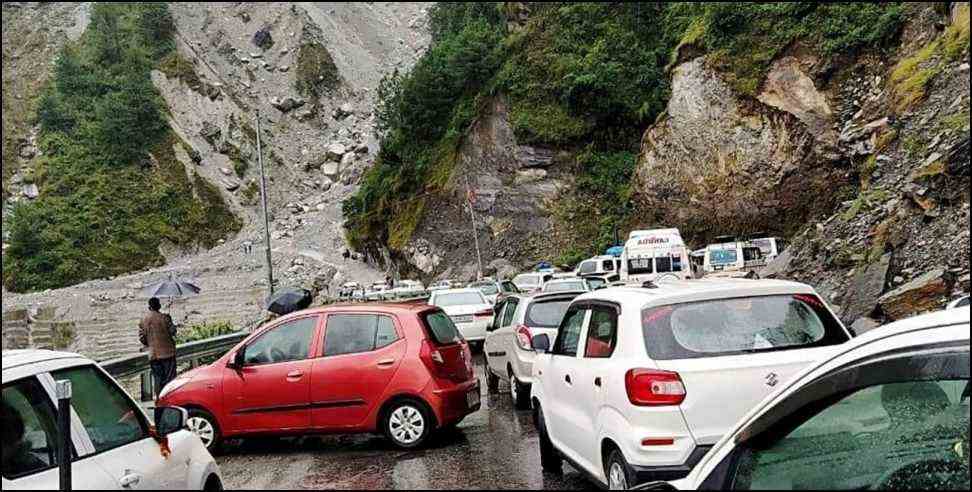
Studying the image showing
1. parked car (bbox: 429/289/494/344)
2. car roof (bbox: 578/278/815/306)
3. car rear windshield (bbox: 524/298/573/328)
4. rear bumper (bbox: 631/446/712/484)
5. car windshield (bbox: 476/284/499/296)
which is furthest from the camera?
car windshield (bbox: 476/284/499/296)

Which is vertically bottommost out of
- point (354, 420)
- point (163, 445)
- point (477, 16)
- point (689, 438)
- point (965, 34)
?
point (354, 420)

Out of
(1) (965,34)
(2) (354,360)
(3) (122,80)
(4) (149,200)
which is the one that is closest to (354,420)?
(2) (354,360)

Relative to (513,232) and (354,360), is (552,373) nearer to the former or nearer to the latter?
(354,360)

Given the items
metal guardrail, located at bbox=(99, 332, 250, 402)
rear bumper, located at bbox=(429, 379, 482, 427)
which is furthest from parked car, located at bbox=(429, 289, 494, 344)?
rear bumper, located at bbox=(429, 379, 482, 427)

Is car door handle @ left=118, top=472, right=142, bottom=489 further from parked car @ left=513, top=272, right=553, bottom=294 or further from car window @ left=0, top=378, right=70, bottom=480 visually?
parked car @ left=513, top=272, right=553, bottom=294

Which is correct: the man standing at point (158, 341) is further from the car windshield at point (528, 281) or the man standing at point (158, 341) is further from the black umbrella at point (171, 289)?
the car windshield at point (528, 281)

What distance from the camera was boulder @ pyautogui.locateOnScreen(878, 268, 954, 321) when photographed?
13.2 meters

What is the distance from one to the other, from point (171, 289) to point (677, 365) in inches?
592

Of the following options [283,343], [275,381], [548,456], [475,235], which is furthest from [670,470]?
[475,235]

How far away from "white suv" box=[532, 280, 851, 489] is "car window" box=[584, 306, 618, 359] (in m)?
0.01

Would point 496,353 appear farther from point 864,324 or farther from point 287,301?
point 287,301

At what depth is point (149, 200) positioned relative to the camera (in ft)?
253

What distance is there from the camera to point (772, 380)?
17.4 ft

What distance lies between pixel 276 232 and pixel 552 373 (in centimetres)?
7931
